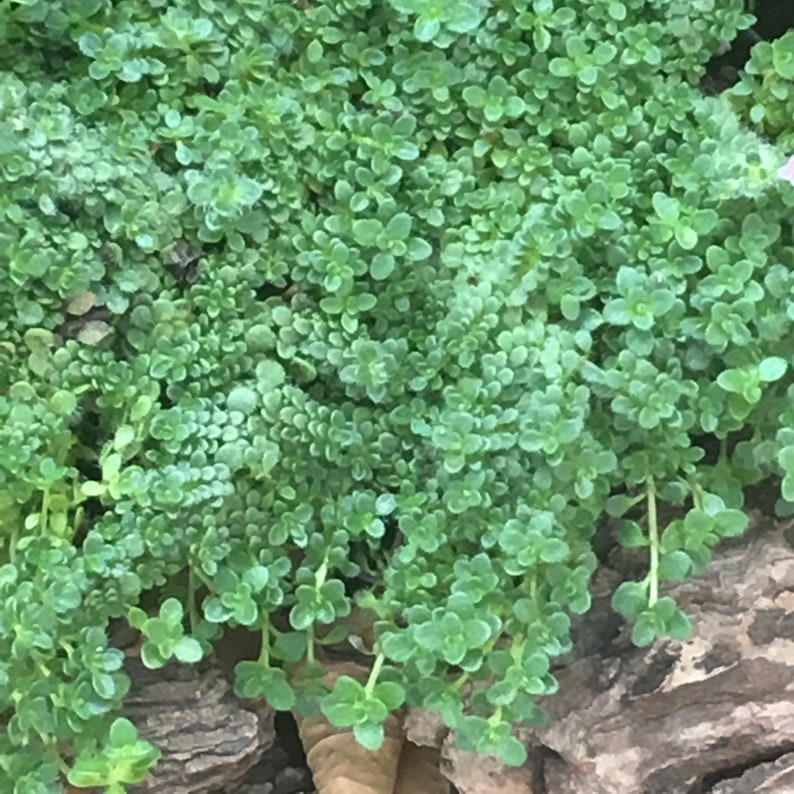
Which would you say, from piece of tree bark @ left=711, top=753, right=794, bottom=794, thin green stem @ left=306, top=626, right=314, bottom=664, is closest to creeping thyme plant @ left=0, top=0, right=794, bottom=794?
thin green stem @ left=306, top=626, right=314, bottom=664

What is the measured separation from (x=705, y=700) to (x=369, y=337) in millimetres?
564

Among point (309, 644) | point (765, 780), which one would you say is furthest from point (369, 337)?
point (765, 780)

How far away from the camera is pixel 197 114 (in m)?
1.23

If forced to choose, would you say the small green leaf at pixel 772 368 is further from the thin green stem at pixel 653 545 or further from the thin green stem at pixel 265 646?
the thin green stem at pixel 265 646

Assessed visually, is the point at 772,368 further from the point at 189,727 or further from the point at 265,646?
the point at 189,727

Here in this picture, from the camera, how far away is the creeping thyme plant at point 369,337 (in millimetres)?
1115

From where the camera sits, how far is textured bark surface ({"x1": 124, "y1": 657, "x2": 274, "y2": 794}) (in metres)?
1.24

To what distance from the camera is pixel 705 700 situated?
1.21m

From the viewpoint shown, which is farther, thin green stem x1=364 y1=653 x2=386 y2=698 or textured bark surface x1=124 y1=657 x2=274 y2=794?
textured bark surface x1=124 y1=657 x2=274 y2=794

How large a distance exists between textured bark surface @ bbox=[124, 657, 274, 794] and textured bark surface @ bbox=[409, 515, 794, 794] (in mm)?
361

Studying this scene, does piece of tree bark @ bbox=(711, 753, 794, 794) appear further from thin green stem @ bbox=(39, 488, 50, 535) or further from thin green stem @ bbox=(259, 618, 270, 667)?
thin green stem @ bbox=(39, 488, 50, 535)

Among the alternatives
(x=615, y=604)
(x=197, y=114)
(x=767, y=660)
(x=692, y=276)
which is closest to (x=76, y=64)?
(x=197, y=114)

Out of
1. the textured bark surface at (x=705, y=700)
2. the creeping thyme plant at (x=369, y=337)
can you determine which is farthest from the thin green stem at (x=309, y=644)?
the textured bark surface at (x=705, y=700)

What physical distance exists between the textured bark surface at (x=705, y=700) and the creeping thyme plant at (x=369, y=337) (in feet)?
0.26
